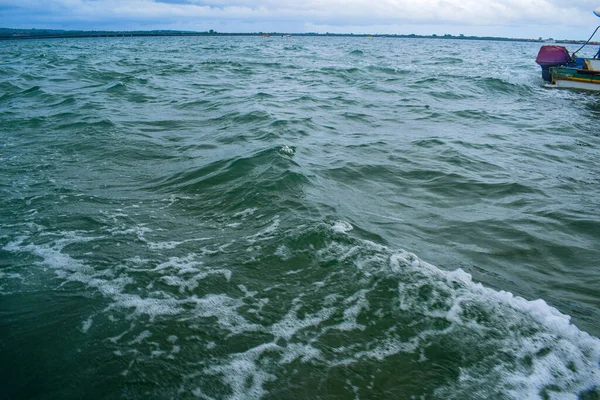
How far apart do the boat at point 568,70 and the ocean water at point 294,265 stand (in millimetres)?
11675

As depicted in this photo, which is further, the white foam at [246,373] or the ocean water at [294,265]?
the ocean water at [294,265]

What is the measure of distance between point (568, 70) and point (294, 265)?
20.7m

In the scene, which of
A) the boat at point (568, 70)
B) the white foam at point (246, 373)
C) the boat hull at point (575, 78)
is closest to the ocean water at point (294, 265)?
the white foam at point (246, 373)

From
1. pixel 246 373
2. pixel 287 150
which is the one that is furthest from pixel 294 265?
pixel 287 150

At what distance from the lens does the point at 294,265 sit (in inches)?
Result: 148

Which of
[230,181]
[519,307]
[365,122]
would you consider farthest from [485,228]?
[365,122]

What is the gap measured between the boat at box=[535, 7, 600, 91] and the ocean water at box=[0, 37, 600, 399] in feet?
38.3

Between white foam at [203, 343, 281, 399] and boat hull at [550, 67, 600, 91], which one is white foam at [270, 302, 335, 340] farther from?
boat hull at [550, 67, 600, 91]

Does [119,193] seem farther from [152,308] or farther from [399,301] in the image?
[399,301]

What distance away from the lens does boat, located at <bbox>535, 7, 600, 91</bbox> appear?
17531 mm

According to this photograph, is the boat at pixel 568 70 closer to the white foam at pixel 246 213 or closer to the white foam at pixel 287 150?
the white foam at pixel 287 150

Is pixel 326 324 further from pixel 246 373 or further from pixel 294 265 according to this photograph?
pixel 294 265

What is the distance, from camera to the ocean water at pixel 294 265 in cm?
256

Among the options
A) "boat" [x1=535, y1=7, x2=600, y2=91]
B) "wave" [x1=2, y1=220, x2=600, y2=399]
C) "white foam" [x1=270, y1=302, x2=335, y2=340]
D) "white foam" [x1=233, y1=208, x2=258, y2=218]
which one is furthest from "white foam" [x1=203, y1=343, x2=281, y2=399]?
"boat" [x1=535, y1=7, x2=600, y2=91]
